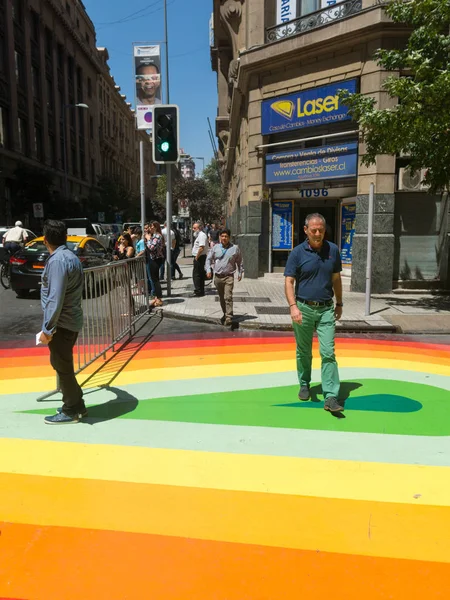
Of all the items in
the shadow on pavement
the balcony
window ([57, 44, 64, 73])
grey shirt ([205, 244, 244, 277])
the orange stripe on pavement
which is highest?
window ([57, 44, 64, 73])

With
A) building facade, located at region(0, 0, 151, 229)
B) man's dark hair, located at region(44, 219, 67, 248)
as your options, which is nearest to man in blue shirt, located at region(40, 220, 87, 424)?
man's dark hair, located at region(44, 219, 67, 248)

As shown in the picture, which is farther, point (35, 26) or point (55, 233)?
point (35, 26)

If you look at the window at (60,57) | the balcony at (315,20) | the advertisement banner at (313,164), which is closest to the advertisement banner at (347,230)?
the advertisement banner at (313,164)

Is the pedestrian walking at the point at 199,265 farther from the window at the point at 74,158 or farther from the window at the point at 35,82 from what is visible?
the window at the point at 74,158

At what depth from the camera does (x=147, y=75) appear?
15609mm

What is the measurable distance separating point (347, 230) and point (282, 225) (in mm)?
2116

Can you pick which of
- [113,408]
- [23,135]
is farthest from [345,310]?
[23,135]

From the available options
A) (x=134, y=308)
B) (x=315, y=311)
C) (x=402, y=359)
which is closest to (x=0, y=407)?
(x=315, y=311)

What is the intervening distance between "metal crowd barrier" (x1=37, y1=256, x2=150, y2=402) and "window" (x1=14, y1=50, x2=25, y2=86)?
3710cm

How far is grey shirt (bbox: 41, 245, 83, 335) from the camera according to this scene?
4078 millimetres

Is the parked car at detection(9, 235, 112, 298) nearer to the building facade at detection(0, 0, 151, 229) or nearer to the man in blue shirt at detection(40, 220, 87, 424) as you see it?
the man in blue shirt at detection(40, 220, 87, 424)

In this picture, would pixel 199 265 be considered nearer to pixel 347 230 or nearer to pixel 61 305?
pixel 347 230

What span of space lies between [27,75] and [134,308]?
1509 inches

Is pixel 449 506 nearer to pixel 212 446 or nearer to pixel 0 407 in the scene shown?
pixel 212 446
